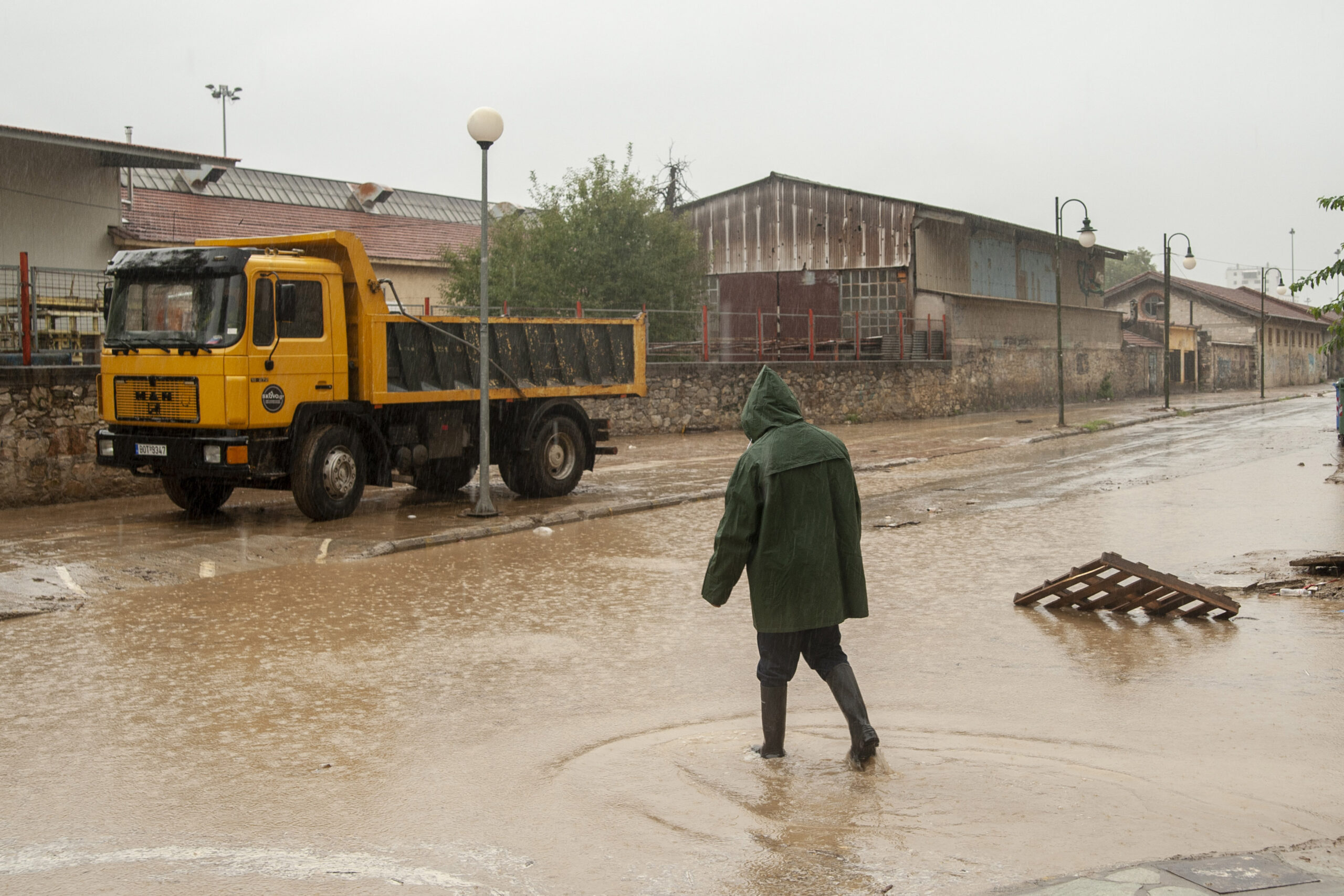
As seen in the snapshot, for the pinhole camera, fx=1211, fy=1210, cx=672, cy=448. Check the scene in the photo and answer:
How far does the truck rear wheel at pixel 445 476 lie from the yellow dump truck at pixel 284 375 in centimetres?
10

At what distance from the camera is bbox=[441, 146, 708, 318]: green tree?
97.0ft

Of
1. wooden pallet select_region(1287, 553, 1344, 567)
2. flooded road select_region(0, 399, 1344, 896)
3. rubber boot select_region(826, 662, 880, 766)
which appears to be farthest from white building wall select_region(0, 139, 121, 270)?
wooden pallet select_region(1287, 553, 1344, 567)

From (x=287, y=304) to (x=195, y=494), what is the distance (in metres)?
2.54

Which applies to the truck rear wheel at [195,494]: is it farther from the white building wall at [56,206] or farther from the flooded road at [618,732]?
the white building wall at [56,206]

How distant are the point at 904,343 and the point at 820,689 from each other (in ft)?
101

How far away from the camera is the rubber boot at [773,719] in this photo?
513 cm

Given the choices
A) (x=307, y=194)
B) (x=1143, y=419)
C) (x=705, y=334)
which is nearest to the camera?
(x=705, y=334)

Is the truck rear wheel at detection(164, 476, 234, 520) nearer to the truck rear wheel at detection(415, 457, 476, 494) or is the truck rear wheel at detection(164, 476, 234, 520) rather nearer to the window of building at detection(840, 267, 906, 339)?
the truck rear wheel at detection(415, 457, 476, 494)

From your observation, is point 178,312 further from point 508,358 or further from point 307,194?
point 307,194

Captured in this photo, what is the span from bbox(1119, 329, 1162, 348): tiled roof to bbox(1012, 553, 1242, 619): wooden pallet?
4754 cm

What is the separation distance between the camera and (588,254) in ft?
97.1

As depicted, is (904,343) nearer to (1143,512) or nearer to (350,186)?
(350,186)

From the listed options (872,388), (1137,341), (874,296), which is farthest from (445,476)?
(1137,341)

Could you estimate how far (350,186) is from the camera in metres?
40.1
